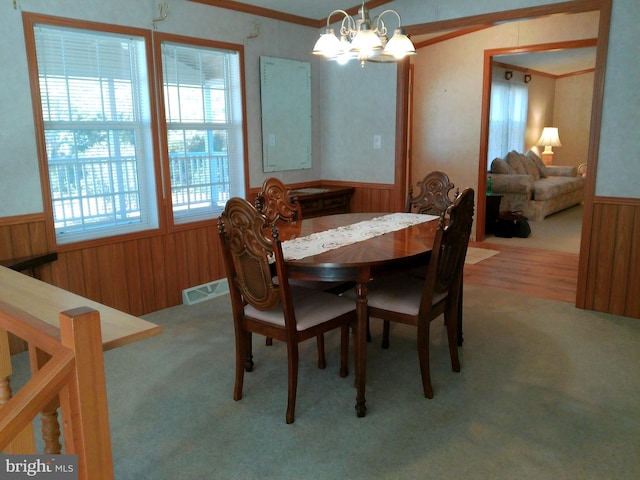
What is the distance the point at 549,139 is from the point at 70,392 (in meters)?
10.2

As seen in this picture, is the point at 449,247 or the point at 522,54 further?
the point at 522,54

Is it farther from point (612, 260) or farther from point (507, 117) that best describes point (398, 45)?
point (507, 117)

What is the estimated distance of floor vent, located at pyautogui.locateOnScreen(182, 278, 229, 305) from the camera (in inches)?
163

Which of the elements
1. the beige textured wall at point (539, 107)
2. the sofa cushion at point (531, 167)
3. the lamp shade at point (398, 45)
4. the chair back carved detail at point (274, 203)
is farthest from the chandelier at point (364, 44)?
the beige textured wall at point (539, 107)

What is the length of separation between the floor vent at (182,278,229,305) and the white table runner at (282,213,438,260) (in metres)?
1.50

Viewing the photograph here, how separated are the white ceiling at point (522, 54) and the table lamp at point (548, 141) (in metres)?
1.09

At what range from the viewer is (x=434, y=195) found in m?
3.82

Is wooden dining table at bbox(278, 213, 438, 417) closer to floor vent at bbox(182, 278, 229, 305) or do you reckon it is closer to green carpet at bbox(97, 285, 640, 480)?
green carpet at bbox(97, 285, 640, 480)

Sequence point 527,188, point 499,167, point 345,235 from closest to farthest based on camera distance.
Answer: point 345,235
point 527,188
point 499,167

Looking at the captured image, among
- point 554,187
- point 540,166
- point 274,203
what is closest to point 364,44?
point 274,203

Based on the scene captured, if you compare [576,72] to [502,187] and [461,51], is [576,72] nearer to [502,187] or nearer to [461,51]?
[502,187]

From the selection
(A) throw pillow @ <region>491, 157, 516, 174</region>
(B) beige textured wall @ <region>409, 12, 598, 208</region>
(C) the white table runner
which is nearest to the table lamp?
(A) throw pillow @ <region>491, 157, 516, 174</region>

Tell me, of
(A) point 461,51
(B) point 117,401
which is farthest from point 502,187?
(B) point 117,401

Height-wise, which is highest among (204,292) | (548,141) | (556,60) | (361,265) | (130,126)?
(556,60)
